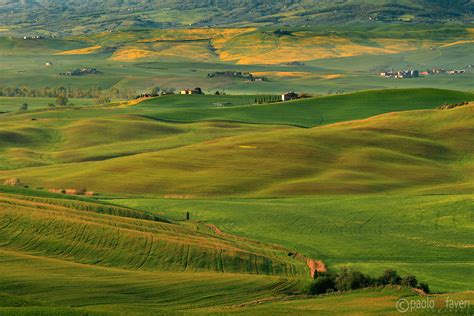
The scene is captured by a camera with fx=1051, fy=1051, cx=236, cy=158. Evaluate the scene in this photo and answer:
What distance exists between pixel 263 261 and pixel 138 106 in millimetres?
108972

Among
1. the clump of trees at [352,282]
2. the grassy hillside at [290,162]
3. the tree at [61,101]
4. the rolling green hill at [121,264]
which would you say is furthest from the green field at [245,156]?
the tree at [61,101]

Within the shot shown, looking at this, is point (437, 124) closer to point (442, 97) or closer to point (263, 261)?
point (442, 97)

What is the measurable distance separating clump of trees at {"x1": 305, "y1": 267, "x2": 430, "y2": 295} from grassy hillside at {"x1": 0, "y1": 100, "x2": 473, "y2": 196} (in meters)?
33.9

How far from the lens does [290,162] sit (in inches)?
3504

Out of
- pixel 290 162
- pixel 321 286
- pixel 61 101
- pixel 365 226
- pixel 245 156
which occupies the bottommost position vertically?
pixel 61 101

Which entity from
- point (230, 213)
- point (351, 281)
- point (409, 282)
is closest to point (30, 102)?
point (230, 213)

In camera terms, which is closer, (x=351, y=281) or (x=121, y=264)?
(x=351, y=281)

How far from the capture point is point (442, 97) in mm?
146500

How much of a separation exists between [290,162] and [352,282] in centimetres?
4643

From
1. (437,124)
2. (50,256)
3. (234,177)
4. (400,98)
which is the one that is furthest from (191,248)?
(400,98)

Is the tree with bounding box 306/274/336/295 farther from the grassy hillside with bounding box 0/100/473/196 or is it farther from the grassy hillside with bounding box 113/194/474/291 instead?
the grassy hillside with bounding box 0/100/473/196

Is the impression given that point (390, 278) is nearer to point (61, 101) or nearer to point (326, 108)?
point (326, 108)

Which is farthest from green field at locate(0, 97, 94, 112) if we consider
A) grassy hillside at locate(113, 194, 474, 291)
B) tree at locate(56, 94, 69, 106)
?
grassy hillside at locate(113, 194, 474, 291)

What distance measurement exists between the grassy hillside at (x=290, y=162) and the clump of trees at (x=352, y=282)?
1334 inches
